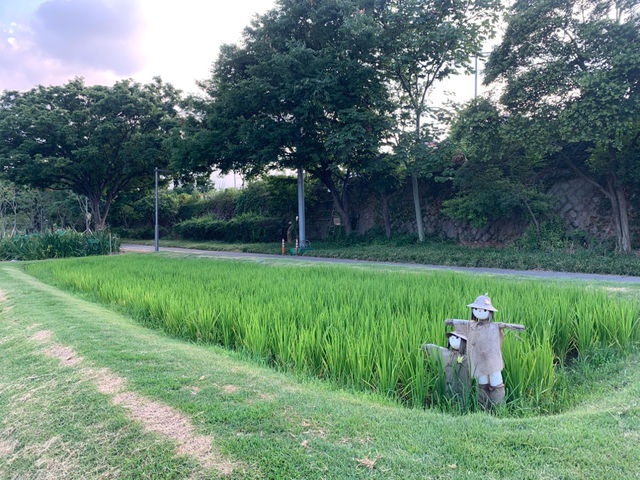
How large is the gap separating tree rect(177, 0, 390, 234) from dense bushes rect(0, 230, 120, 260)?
6.25 meters

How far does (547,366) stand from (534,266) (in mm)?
9886

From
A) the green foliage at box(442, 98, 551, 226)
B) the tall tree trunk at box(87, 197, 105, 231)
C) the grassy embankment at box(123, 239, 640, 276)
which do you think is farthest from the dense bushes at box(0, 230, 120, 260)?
the green foliage at box(442, 98, 551, 226)

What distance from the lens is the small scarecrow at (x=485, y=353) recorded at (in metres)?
2.70

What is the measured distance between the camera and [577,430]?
2246 mm

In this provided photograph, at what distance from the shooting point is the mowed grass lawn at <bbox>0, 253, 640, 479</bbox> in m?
2.02

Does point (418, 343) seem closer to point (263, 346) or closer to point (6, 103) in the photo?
point (263, 346)

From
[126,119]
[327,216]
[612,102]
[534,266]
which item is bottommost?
[534,266]

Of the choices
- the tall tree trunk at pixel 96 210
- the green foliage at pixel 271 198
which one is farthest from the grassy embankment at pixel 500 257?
the tall tree trunk at pixel 96 210

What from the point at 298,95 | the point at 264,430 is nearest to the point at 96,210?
the point at 298,95

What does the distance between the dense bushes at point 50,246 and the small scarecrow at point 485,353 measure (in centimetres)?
1978

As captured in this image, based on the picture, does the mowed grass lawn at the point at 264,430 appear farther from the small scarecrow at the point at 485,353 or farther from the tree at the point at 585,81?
the tree at the point at 585,81

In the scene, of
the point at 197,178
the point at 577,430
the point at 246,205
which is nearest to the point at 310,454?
the point at 577,430

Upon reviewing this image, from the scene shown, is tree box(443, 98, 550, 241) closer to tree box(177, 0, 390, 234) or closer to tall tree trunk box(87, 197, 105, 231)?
tree box(177, 0, 390, 234)

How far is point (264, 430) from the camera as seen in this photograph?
2359 millimetres
